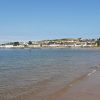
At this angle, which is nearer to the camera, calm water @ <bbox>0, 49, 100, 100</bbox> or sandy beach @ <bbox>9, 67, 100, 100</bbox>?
sandy beach @ <bbox>9, 67, 100, 100</bbox>

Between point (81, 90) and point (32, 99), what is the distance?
335 centimetres

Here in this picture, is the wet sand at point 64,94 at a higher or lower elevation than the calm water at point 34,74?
higher

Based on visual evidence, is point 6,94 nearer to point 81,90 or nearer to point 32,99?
point 32,99

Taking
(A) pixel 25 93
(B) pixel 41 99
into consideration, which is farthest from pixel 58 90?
(B) pixel 41 99

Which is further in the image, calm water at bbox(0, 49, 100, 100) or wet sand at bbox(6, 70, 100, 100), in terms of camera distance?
calm water at bbox(0, 49, 100, 100)

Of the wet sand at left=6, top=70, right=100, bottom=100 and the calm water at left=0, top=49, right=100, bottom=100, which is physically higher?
the wet sand at left=6, top=70, right=100, bottom=100

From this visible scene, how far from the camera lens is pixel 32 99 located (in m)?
14.5

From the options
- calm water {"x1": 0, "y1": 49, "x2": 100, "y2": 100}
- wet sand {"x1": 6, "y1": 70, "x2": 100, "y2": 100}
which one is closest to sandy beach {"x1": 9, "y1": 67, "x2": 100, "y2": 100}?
wet sand {"x1": 6, "y1": 70, "x2": 100, "y2": 100}

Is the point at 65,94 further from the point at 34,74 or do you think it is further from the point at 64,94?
the point at 34,74

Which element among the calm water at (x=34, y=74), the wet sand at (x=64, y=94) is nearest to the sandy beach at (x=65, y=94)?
the wet sand at (x=64, y=94)

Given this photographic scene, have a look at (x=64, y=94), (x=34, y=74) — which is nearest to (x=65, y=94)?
(x=64, y=94)

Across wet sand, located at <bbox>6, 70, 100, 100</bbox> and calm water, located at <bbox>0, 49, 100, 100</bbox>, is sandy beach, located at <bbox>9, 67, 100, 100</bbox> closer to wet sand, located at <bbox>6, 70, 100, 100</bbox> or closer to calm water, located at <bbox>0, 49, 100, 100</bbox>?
wet sand, located at <bbox>6, 70, 100, 100</bbox>

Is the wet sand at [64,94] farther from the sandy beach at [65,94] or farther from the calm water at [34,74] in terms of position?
the calm water at [34,74]

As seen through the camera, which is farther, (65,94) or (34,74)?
(34,74)
